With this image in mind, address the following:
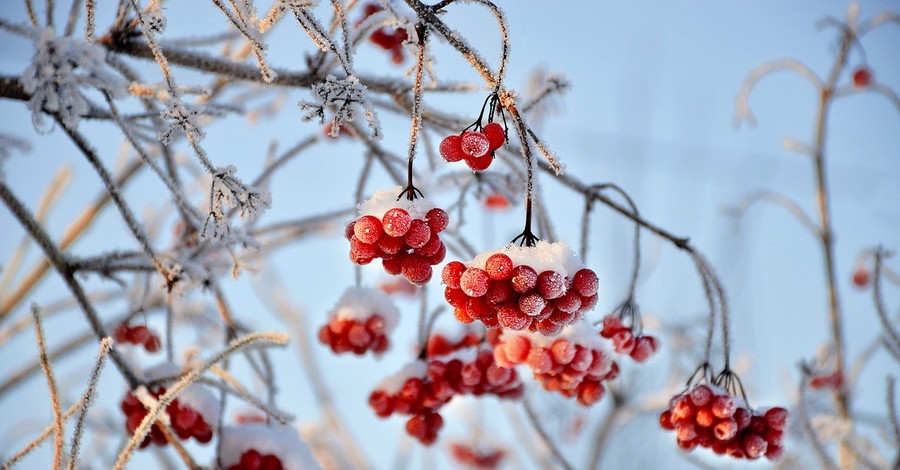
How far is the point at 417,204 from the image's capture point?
0.97 metres

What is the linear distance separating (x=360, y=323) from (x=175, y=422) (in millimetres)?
481

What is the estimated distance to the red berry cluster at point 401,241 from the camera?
3.03 ft

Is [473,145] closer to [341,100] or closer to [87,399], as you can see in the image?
[341,100]

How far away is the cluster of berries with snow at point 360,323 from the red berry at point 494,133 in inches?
31.9

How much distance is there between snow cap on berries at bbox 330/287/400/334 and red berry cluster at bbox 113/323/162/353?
17.5 inches

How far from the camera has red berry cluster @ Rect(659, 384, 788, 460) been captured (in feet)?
4.06

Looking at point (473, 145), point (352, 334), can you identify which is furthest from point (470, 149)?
point (352, 334)

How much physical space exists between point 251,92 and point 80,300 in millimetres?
1333

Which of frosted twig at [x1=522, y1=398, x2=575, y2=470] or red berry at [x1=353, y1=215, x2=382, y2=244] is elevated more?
red berry at [x1=353, y1=215, x2=382, y2=244]

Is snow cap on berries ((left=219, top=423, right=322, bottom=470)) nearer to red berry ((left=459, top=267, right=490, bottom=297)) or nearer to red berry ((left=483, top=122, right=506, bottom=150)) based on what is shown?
red berry ((left=459, top=267, right=490, bottom=297))

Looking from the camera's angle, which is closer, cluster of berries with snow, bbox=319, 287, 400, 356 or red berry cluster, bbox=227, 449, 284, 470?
red berry cluster, bbox=227, 449, 284, 470

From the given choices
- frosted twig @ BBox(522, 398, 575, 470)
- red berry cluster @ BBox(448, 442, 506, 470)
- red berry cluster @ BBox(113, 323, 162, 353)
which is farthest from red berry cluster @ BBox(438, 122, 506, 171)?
red berry cluster @ BBox(448, 442, 506, 470)

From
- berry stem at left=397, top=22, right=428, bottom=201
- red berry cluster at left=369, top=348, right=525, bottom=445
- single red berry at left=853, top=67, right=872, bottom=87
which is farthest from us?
single red berry at left=853, top=67, right=872, bottom=87

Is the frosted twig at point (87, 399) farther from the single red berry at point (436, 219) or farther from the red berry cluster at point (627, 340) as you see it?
→ the red berry cluster at point (627, 340)
